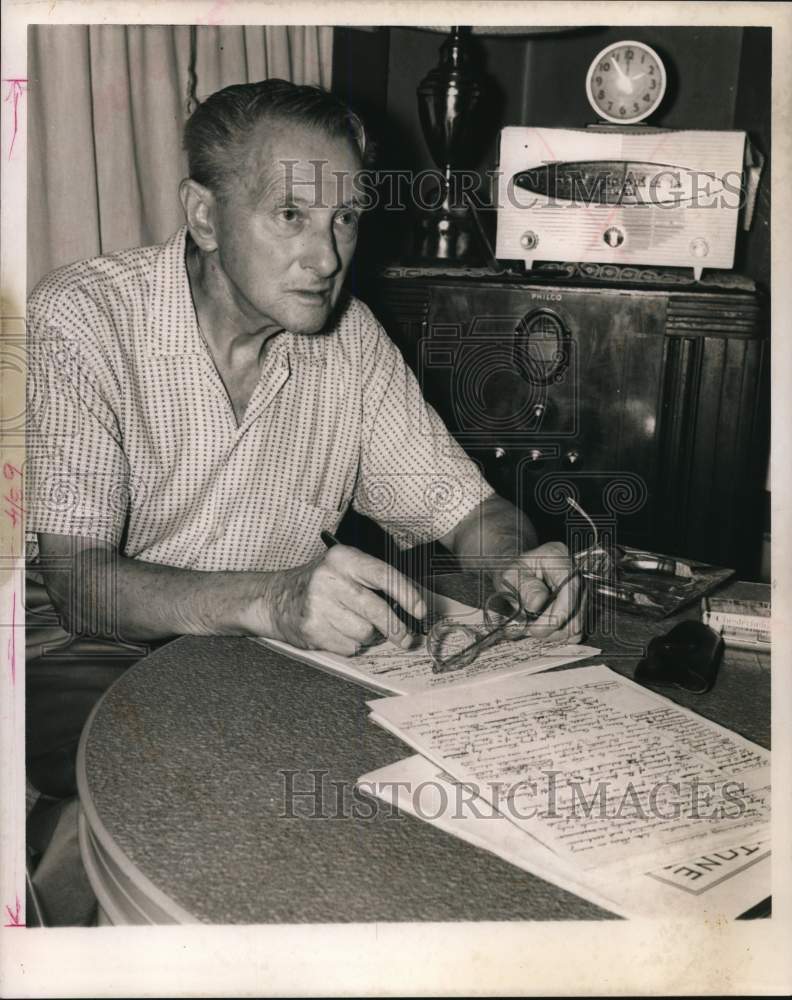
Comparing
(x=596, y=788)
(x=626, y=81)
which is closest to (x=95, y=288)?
(x=596, y=788)

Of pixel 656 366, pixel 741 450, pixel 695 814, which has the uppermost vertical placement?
pixel 656 366

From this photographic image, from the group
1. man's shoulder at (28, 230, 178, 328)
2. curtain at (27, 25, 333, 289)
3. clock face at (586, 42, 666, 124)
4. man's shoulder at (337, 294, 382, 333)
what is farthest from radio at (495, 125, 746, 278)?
man's shoulder at (28, 230, 178, 328)

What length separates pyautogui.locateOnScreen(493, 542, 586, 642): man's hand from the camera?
1057mm

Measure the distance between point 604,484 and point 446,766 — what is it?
1.46m

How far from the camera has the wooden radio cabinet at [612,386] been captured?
201cm

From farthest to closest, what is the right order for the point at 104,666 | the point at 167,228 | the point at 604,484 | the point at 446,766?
the point at 604,484 < the point at 167,228 < the point at 104,666 < the point at 446,766

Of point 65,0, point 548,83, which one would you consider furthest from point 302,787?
point 548,83

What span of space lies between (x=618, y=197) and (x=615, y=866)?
5.47 feet

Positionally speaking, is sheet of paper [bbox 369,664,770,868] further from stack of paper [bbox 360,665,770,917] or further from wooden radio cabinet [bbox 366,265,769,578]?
wooden radio cabinet [bbox 366,265,769,578]

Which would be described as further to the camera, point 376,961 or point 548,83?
point 548,83

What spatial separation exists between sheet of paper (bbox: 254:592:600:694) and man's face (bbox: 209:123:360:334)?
567 millimetres

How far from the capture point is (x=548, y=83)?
2.55 m

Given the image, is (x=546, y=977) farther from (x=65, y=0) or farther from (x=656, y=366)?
(x=656, y=366)

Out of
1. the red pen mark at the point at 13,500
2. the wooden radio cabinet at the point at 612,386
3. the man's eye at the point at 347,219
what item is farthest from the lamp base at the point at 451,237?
the red pen mark at the point at 13,500
